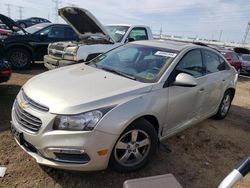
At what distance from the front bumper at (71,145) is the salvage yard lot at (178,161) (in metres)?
0.33

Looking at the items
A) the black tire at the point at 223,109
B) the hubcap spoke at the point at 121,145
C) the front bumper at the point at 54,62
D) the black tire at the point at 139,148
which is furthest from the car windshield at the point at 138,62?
the front bumper at the point at 54,62

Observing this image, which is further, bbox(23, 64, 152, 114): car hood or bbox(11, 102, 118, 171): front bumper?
bbox(23, 64, 152, 114): car hood

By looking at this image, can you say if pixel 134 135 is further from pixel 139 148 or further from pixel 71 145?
pixel 71 145

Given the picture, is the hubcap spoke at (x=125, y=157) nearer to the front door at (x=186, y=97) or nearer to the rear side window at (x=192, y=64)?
the front door at (x=186, y=97)

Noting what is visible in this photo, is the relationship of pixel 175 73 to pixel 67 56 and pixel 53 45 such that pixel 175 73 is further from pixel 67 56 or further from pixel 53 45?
pixel 53 45

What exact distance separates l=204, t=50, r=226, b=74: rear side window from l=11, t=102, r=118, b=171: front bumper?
2667mm

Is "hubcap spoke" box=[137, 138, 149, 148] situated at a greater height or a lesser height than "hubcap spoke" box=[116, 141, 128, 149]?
lesser

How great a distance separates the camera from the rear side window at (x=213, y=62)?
4914 mm

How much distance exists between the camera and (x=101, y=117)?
9.60 ft

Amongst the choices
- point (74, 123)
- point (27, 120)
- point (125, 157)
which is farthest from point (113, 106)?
point (27, 120)

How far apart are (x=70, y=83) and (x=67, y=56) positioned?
410cm

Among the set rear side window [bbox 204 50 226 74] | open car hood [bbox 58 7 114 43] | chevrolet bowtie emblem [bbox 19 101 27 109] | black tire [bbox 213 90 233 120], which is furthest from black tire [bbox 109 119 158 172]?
open car hood [bbox 58 7 114 43]

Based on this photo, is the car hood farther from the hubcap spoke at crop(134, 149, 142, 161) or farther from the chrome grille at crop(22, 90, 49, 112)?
the hubcap spoke at crop(134, 149, 142, 161)

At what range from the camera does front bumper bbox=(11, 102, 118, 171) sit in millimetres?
2863
